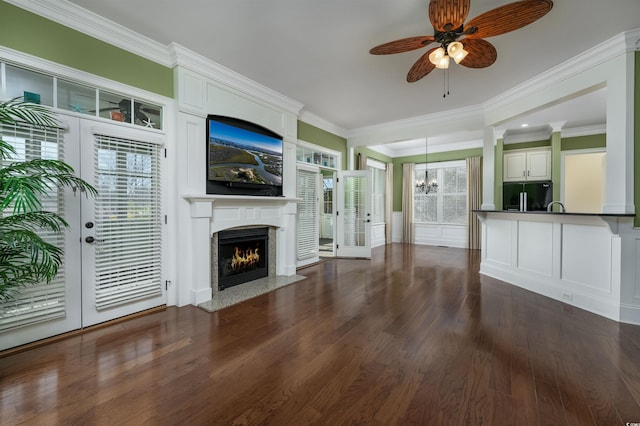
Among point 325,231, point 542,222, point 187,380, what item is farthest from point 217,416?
point 325,231

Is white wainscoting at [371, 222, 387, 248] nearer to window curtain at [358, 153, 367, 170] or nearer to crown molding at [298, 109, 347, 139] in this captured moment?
window curtain at [358, 153, 367, 170]

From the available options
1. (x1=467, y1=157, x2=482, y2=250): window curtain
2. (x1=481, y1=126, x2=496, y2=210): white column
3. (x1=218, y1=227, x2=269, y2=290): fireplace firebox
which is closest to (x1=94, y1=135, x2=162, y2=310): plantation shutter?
(x1=218, y1=227, x2=269, y2=290): fireplace firebox

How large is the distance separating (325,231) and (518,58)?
6085 mm

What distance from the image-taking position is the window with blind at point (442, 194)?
26.0ft

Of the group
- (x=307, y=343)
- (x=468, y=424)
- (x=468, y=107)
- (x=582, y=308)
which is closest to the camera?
(x=468, y=424)

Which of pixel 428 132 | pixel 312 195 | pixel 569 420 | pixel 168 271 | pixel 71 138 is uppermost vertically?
pixel 428 132

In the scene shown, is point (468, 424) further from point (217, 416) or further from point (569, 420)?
point (217, 416)

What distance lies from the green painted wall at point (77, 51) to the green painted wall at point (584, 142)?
799 cm

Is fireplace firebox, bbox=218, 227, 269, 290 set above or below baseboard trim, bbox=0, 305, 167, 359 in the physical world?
above

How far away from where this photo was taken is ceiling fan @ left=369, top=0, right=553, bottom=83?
75.4 inches

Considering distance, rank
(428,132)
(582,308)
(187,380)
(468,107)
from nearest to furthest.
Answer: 1. (187,380)
2. (582,308)
3. (468,107)
4. (428,132)

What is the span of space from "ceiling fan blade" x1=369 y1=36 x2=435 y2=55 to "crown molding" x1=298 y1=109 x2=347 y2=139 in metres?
2.78

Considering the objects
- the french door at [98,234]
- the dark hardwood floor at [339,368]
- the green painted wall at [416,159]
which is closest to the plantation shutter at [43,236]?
the french door at [98,234]

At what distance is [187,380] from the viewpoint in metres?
1.87
